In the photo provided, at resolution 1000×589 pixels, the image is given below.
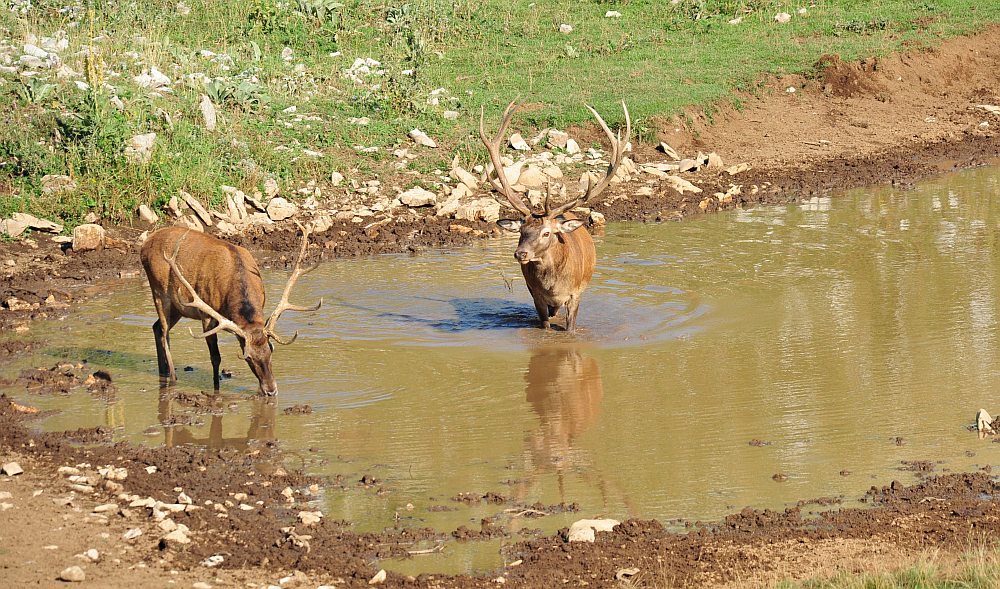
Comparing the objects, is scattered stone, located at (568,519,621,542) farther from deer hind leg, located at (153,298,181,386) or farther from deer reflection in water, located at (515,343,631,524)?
deer hind leg, located at (153,298,181,386)

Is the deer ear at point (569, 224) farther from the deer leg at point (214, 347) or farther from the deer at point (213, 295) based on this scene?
the deer leg at point (214, 347)

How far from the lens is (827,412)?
9.09 metres

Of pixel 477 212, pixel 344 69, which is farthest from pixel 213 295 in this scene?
pixel 344 69

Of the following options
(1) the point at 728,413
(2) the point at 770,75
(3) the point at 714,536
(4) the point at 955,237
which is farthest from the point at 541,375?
(2) the point at 770,75

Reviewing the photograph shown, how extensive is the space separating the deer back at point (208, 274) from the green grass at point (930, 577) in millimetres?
4953

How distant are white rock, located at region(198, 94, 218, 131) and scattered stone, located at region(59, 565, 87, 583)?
11.3m

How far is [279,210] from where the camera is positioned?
611 inches

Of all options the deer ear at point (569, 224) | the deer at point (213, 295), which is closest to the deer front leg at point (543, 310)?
the deer ear at point (569, 224)

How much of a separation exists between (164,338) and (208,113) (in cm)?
733

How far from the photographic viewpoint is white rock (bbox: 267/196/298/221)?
1550 cm

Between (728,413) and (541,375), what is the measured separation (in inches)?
74.0

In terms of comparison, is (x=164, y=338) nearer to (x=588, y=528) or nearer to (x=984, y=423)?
(x=588, y=528)

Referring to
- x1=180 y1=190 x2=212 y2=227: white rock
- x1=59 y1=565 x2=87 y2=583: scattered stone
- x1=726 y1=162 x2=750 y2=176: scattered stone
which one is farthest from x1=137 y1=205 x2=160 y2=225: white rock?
x1=59 y1=565 x2=87 y2=583: scattered stone

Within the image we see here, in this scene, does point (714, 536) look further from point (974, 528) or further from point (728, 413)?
point (728, 413)
